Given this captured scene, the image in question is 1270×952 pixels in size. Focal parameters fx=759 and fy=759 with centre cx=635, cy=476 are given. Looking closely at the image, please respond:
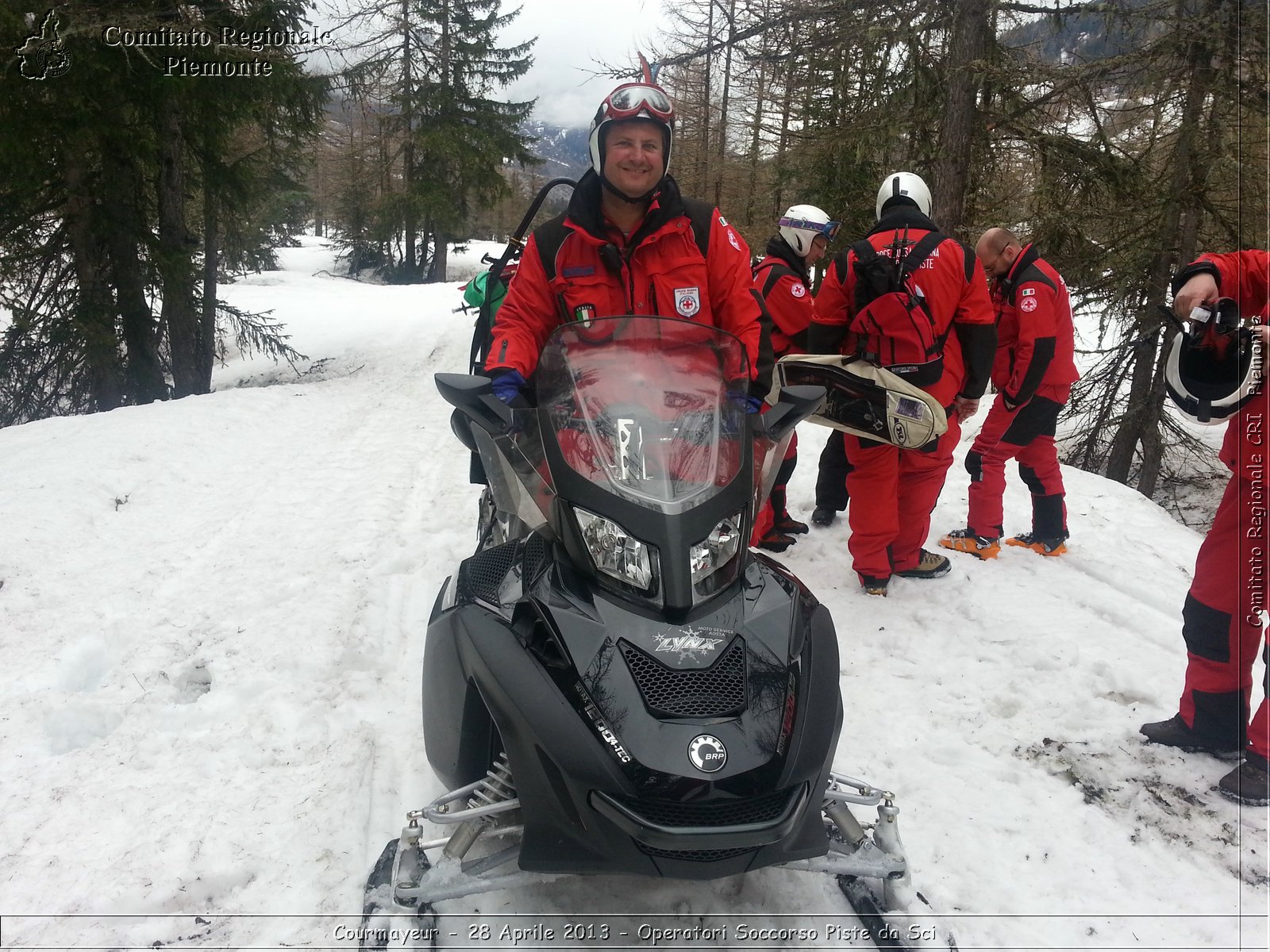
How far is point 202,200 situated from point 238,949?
12.6 meters

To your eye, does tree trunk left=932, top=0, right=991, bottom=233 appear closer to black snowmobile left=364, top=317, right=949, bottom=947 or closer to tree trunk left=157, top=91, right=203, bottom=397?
black snowmobile left=364, top=317, right=949, bottom=947

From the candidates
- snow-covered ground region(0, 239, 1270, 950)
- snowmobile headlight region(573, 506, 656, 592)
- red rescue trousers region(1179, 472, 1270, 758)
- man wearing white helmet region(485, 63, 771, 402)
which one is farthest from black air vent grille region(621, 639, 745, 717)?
red rescue trousers region(1179, 472, 1270, 758)

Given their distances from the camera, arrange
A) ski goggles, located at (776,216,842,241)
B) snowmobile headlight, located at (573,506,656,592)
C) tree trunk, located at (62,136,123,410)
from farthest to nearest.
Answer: tree trunk, located at (62,136,123,410), ski goggles, located at (776,216,842,241), snowmobile headlight, located at (573,506,656,592)

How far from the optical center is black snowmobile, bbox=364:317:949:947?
1831 millimetres

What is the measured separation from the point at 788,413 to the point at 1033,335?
329 centimetres

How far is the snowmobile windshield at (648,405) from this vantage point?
2184 mm

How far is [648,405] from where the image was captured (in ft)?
7.66

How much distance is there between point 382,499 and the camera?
5.91m

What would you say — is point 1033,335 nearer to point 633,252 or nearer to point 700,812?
point 633,252

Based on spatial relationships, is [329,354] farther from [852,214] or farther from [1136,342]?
[1136,342]

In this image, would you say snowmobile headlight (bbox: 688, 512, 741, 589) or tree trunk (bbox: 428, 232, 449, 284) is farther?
tree trunk (bbox: 428, 232, 449, 284)

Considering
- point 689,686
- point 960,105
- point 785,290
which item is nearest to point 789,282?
point 785,290

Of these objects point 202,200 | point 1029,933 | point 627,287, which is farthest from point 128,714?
point 202,200

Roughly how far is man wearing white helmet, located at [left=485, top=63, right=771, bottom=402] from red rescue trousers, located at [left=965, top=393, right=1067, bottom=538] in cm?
267
